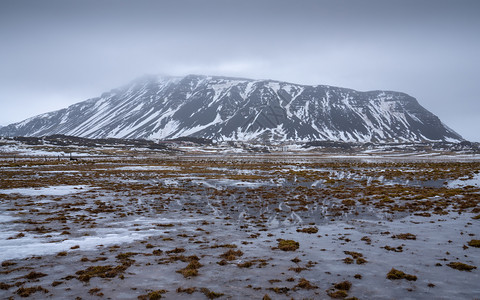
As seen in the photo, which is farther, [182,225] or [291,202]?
[291,202]

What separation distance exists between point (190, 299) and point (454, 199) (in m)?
24.7

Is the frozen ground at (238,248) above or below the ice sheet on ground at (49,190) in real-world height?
above

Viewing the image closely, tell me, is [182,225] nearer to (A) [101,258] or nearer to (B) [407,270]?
(A) [101,258]

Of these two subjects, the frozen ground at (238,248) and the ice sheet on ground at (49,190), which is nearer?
the frozen ground at (238,248)

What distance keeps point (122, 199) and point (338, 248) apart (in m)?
20.5

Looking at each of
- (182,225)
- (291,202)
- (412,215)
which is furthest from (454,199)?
(182,225)

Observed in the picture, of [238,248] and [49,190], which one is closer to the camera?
[238,248]

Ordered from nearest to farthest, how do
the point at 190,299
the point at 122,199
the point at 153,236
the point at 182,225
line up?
the point at 190,299 → the point at 153,236 → the point at 182,225 → the point at 122,199

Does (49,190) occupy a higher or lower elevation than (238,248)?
lower

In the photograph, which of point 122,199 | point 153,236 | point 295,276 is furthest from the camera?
point 122,199

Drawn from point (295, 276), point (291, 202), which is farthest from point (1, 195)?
point (295, 276)

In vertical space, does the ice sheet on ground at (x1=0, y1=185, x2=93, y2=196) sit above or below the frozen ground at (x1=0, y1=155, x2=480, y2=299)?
below

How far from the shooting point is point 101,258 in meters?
12.0

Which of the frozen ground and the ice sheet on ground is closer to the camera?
the frozen ground
